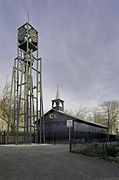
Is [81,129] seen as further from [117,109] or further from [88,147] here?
[117,109]

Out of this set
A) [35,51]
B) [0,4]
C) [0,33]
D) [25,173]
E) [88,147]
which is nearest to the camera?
[25,173]

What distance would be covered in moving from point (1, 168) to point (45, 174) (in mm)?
1969

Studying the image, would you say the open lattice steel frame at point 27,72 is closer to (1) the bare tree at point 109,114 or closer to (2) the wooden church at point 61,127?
(2) the wooden church at point 61,127

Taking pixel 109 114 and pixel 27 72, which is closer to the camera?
pixel 27 72

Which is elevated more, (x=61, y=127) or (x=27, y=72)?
(x=27, y=72)

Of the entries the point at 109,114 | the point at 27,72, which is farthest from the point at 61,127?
the point at 109,114

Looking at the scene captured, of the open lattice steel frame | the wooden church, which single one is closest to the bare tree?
the wooden church

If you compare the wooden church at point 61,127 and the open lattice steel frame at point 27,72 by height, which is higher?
the open lattice steel frame at point 27,72

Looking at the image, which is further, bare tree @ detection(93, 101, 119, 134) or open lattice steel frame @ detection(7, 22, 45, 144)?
bare tree @ detection(93, 101, 119, 134)

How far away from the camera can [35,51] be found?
25.4 m

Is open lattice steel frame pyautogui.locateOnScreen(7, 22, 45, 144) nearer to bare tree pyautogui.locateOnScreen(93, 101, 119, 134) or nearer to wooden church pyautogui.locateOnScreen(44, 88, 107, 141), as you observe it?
wooden church pyautogui.locateOnScreen(44, 88, 107, 141)

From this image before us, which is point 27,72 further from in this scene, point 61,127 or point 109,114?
point 109,114

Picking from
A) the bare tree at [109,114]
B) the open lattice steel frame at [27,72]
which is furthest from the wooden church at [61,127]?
the bare tree at [109,114]

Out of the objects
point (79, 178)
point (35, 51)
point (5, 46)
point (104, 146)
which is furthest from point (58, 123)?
point (79, 178)
